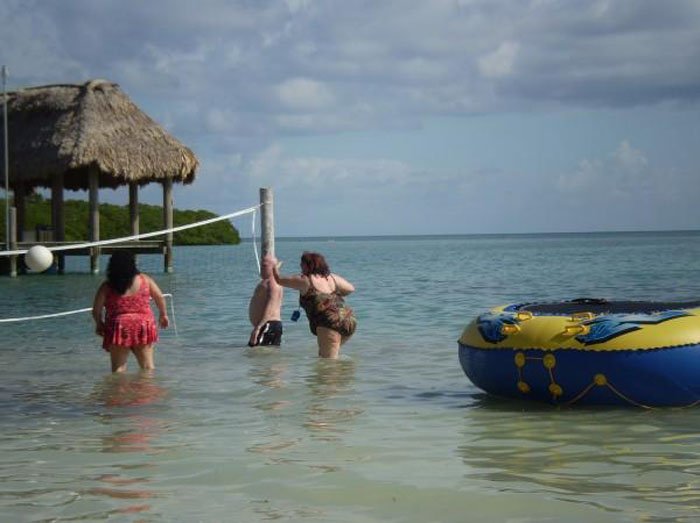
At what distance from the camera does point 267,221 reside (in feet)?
37.9

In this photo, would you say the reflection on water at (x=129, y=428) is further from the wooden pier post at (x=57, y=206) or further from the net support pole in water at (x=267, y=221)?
the wooden pier post at (x=57, y=206)

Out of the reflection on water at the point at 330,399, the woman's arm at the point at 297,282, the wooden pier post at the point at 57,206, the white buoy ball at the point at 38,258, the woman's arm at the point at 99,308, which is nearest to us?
the reflection on water at the point at 330,399

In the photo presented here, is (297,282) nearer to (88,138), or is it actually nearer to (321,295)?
(321,295)

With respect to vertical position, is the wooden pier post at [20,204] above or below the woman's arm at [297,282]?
above

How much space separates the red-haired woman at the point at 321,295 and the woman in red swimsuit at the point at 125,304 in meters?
1.32

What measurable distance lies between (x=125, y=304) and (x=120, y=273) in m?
0.27

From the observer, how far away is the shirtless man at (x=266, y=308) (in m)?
10.4

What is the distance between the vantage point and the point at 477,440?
6.14 m

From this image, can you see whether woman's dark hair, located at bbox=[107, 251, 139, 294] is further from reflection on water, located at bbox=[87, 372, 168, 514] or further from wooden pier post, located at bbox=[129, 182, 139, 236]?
wooden pier post, located at bbox=[129, 182, 139, 236]

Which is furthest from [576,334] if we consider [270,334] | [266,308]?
[270,334]

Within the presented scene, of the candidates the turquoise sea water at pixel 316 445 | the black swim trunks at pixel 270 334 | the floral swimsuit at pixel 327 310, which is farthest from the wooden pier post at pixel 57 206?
the floral swimsuit at pixel 327 310

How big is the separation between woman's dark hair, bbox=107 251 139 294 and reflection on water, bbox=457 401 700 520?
3076 millimetres

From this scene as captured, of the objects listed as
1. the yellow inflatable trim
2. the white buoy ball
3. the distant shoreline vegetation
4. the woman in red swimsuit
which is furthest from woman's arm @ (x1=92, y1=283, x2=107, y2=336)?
the distant shoreline vegetation

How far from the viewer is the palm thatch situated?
2702 centimetres
